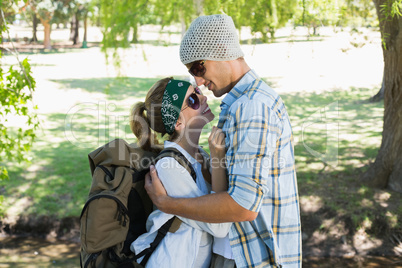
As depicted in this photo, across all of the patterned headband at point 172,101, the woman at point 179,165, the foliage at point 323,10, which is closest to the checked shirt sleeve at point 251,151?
the woman at point 179,165

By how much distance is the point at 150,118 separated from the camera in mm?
2330

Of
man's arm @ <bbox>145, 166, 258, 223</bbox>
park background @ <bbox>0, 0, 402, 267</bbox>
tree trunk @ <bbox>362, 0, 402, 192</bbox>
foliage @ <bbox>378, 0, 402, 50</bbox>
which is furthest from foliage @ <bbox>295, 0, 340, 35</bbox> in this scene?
man's arm @ <bbox>145, 166, 258, 223</bbox>

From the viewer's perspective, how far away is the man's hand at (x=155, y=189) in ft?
6.55

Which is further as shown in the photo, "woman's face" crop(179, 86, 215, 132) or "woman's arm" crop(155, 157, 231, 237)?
"woman's face" crop(179, 86, 215, 132)

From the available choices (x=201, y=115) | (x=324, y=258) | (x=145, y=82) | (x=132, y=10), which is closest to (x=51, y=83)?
(x=145, y=82)

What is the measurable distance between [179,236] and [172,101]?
630 mm

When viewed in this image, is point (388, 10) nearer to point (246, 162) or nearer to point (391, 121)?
point (391, 121)

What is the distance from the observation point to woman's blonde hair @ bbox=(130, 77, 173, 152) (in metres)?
2.26

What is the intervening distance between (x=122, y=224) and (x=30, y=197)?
4.70m

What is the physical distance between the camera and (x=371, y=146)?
774 cm

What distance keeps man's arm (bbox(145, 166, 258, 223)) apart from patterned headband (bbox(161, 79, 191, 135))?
40cm

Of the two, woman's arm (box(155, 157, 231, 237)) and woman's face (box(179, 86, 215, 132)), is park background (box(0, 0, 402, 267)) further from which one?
woman's arm (box(155, 157, 231, 237))

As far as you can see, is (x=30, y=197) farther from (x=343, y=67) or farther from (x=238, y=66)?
(x=343, y=67)

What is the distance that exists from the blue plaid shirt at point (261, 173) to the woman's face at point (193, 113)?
260 mm
